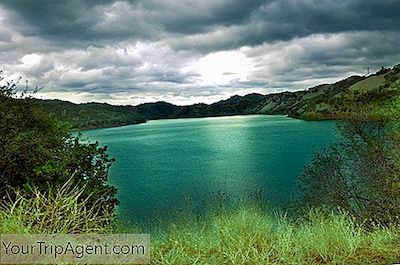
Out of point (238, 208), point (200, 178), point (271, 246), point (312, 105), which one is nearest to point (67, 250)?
point (271, 246)

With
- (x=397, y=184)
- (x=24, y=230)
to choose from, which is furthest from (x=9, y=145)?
(x=397, y=184)

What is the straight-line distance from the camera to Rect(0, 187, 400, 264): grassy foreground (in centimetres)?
464

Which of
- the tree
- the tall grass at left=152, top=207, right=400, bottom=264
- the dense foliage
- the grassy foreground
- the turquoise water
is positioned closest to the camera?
the grassy foreground

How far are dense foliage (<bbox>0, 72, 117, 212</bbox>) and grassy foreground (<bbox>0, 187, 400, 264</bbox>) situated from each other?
1.32 metres

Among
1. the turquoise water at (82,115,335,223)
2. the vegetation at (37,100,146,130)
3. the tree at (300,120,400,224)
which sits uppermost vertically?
the vegetation at (37,100,146,130)

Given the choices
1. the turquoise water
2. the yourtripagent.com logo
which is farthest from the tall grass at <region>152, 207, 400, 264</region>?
the turquoise water

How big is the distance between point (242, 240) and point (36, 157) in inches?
254

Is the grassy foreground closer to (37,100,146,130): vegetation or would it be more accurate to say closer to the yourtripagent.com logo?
the yourtripagent.com logo

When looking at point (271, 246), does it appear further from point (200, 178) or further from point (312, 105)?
point (312, 105)

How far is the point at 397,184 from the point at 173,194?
549 inches

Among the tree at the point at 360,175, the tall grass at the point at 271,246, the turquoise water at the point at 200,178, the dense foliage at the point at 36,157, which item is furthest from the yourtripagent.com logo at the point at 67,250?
the tree at the point at 360,175

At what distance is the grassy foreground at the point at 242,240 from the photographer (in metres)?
4.64

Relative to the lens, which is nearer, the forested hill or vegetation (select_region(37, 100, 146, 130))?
the forested hill

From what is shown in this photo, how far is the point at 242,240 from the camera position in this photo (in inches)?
202
